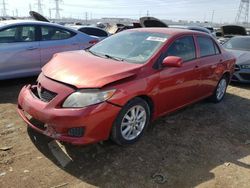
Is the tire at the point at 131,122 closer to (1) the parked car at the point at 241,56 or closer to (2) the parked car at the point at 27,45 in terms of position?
(2) the parked car at the point at 27,45

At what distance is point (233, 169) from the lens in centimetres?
394

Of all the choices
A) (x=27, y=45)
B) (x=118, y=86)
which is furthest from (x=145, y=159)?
(x=27, y=45)

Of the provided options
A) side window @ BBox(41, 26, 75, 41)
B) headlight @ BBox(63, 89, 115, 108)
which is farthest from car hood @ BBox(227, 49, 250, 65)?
headlight @ BBox(63, 89, 115, 108)

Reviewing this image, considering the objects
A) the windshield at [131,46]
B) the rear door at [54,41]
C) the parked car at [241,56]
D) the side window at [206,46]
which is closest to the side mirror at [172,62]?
the windshield at [131,46]

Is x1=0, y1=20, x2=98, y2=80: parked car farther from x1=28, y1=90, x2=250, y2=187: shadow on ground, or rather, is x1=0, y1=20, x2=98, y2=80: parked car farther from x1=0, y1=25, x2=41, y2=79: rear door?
x1=28, y1=90, x2=250, y2=187: shadow on ground

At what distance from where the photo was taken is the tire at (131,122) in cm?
392

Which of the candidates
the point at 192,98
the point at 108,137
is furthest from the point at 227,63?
the point at 108,137

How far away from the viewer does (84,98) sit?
11.8 ft

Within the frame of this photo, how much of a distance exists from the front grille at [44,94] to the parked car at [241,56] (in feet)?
19.5

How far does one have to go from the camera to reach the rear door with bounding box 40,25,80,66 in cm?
697

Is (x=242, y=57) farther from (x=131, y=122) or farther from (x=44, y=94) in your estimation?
(x=44, y=94)

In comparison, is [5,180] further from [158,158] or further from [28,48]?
[28,48]

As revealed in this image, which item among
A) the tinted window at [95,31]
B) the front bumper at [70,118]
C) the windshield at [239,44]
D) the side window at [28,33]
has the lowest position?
the tinted window at [95,31]

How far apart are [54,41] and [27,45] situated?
2.34 feet
